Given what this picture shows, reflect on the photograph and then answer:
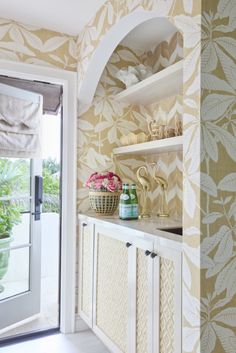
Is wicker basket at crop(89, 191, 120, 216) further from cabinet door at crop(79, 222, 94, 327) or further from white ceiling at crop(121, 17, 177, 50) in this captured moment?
white ceiling at crop(121, 17, 177, 50)

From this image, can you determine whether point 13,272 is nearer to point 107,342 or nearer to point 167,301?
point 107,342

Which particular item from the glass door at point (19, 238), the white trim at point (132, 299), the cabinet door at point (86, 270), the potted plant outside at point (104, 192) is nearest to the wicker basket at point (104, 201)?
the potted plant outside at point (104, 192)

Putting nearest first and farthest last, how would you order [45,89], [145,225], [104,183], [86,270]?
[145,225] → [104,183] → [86,270] → [45,89]

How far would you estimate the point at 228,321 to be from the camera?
4.18ft

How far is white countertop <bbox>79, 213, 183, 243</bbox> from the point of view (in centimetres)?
157

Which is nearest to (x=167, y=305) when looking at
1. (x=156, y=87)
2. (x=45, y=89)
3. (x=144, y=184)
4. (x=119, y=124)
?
(x=144, y=184)

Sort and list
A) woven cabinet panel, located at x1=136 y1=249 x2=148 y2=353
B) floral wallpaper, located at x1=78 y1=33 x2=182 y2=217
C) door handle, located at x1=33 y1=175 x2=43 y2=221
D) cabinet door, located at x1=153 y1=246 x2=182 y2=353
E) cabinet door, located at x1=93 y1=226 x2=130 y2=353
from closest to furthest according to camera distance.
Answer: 1. cabinet door, located at x1=153 y1=246 x2=182 y2=353
2. woven cabinet panel, located at x1=136 y1=249 x2=148 y2=353
3. cabinet door, located at x1=93 y1=226 x2=130 y2=353
4. floral wallpaper, located at x1=78 y1=33 x2=182 y2=217
5. door handle, located at x1=33 y1=175 x2=43 y2=221

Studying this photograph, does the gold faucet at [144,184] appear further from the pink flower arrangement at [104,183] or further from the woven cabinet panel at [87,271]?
the woven cabinet panel at [87,271]

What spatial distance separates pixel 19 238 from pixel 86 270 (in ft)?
2.33

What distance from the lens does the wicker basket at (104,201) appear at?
7.58 feet

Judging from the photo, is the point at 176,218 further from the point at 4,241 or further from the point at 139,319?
the point at 4,241

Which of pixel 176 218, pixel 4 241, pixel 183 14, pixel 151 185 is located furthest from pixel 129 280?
pixel 183 14

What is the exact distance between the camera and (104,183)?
2.31 metres

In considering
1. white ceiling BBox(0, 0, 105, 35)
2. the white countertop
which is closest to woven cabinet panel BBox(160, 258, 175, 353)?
the white countertop
